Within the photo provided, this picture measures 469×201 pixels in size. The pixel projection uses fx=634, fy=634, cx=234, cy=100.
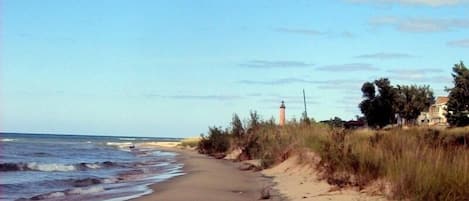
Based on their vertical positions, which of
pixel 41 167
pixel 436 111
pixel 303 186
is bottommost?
pixel 303 186

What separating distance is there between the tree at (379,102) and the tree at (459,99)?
796cm

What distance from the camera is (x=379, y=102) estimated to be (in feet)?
247

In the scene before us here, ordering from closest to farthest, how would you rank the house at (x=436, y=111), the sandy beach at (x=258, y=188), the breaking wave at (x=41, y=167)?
the sandy beach at (x=258, y=188), the breaking wave at (x=41, y=167), the house at (x=436, y=111)

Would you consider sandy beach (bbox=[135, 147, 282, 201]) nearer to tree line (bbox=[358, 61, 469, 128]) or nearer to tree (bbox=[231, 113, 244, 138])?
tree (bbox=[231, 113, 244, 138])

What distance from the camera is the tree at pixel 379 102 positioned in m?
74.2

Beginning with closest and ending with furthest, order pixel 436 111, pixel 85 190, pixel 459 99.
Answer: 1. pixel 85 190
2. pixel 459 99
3. pixel 436 111

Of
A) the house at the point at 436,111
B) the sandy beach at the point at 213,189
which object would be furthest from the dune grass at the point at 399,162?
the house at the point at 436,111

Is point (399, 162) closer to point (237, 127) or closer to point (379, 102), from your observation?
point (237, 127)

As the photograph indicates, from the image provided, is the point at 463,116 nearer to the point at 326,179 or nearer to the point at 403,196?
the point at 326,179

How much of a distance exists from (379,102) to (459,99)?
33.9ft

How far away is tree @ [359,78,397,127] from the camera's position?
74.2m

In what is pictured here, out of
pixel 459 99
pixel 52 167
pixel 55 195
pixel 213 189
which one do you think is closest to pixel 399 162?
pixel 213 189

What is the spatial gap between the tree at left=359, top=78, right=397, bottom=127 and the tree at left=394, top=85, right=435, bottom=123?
4.03 ft

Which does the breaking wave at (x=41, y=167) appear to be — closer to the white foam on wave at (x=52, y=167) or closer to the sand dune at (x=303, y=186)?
the white foam on wave at (x=52, y=167)
